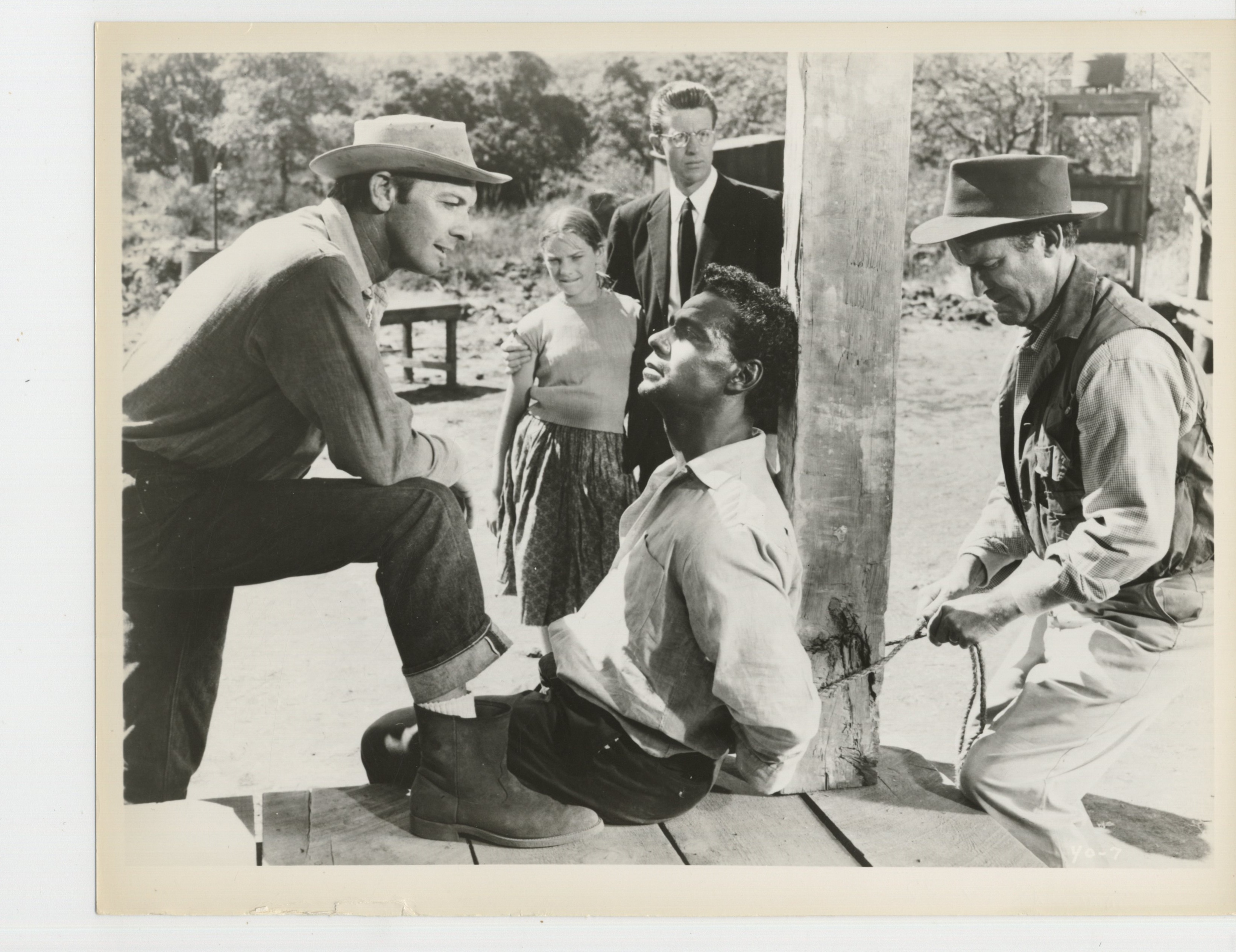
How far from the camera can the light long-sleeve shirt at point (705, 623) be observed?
342 centimetres

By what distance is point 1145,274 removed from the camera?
3.55 metres

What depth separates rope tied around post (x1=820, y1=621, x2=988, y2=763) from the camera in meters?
3.61

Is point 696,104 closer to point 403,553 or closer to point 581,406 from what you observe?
point 581,406

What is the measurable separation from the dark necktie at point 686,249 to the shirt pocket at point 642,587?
2.59 ft

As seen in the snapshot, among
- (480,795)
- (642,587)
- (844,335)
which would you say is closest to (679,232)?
(844,335)

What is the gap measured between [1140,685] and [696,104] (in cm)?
231

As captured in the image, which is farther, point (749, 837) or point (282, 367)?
point (749, 837)

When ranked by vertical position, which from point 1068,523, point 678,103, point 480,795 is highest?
point 678,103

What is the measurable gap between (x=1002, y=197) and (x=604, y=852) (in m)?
2.39

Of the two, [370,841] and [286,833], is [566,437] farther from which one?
[286,833]

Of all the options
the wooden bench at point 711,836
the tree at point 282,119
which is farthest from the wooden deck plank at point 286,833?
the tree at point 282,119

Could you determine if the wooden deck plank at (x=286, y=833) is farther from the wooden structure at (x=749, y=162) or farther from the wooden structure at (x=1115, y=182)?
the wooden structure at (x=1115, y=182)

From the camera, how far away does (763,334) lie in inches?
136

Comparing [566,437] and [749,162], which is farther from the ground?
[749,162]
